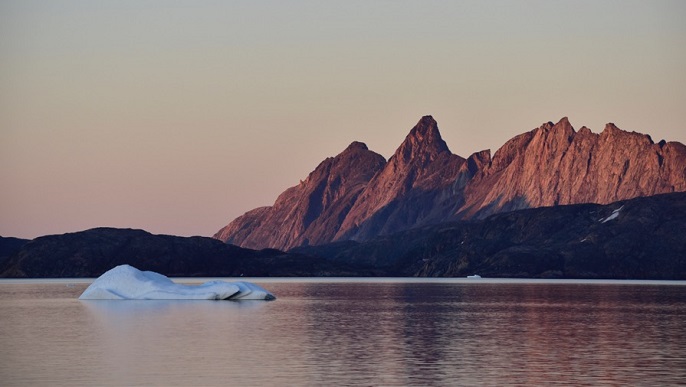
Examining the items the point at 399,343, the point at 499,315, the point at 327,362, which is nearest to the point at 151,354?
the point at 327,362

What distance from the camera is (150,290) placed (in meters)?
190

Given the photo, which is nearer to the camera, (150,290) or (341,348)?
(341,348)

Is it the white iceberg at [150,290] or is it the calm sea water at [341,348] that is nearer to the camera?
the calm sea water at [341,348]

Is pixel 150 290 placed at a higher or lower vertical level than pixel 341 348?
higher

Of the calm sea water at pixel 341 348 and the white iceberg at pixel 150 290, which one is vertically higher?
the white iceberg at pixel 150 290

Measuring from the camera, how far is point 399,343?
3656 inches

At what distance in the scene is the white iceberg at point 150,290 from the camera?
618ft

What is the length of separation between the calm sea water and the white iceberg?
133 ft

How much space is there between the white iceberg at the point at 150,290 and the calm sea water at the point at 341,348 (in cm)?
4067

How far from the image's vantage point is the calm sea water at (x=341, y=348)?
6775 cm

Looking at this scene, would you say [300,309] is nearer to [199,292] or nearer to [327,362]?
[199,292]

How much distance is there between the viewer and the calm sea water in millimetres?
67750

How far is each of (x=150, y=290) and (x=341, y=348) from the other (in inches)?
4245

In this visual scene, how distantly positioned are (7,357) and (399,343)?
32337mm
